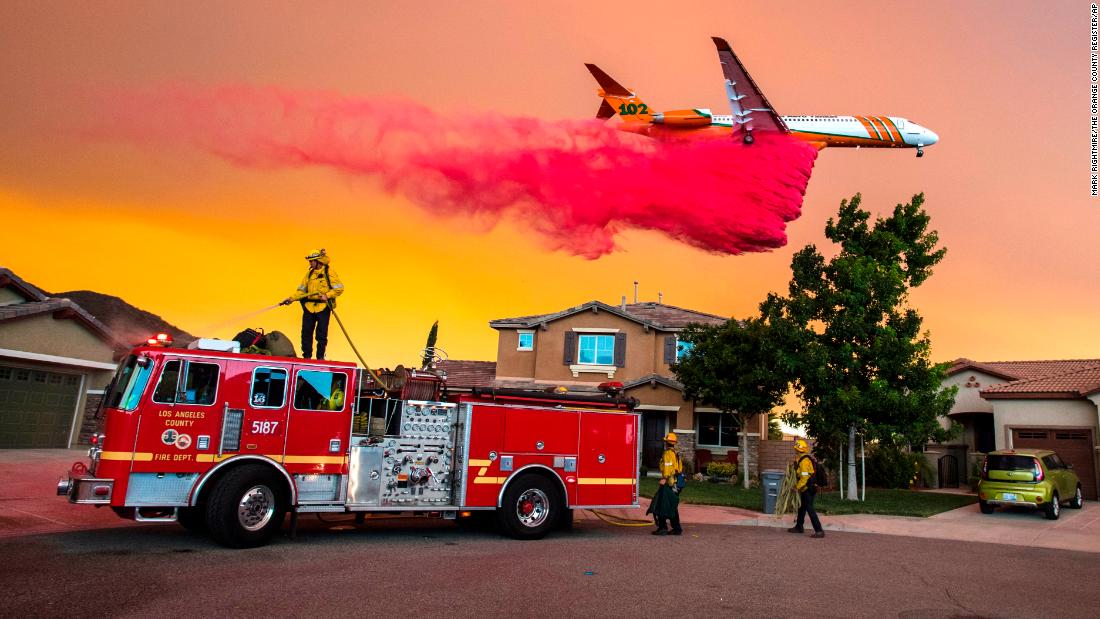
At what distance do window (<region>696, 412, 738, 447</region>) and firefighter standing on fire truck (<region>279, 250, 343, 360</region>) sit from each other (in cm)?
2089

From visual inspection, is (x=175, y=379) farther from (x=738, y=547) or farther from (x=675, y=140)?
(x=675, y=140)

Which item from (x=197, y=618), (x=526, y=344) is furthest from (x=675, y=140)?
(x=197, y=618)

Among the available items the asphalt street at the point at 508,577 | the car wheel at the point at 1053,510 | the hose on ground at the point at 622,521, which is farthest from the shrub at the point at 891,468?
the hose on ground at the point at 622,521

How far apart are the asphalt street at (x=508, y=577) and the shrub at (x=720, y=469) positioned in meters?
15.2

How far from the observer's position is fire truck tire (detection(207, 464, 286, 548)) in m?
9.59

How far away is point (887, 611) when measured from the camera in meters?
7.84

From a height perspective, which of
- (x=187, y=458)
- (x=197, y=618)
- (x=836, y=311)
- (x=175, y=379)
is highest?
(x=836, y=311)

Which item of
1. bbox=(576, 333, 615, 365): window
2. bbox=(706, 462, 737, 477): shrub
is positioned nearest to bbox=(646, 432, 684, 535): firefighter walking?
bbox=(706, 462, 737, 477): shrub

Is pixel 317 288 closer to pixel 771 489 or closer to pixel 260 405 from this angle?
pixel 260 405

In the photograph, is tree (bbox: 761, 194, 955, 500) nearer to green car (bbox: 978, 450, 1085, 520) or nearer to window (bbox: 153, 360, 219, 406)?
green car (bbox: 978, 450, 1085, 520)

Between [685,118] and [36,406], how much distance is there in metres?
22.3

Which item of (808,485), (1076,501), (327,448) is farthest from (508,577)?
(1076,501)

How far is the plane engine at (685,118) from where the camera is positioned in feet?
71.8

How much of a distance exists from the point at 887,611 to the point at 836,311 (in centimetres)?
1647
